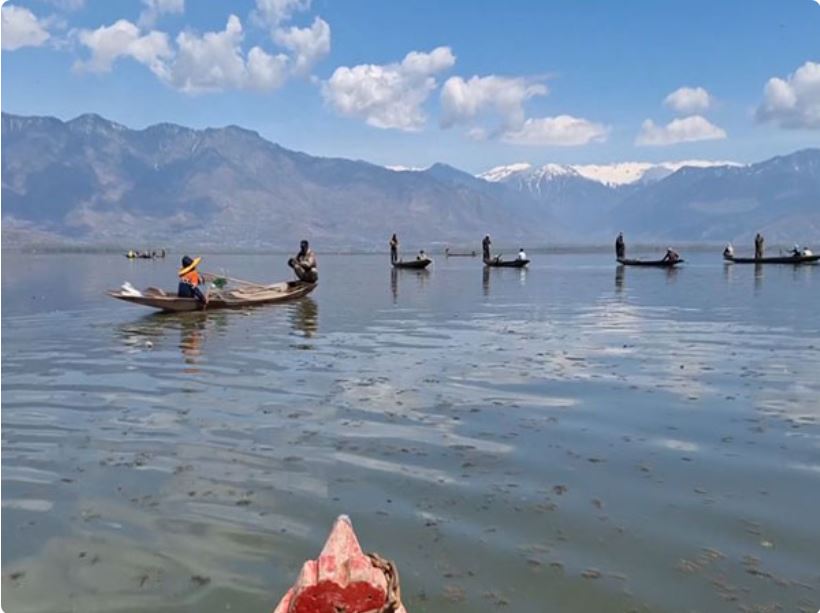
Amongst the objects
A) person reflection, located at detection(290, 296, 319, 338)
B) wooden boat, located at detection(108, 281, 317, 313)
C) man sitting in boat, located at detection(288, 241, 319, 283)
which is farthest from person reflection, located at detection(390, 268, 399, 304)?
wooden boat, located at detection(108, 281, 317, 313)

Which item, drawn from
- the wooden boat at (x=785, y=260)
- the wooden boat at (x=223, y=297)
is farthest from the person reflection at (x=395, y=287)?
the wooden boat at (x=785, y=260)

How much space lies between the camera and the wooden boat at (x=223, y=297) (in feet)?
77.6

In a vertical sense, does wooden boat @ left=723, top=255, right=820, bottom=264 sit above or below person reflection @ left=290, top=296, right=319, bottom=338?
above

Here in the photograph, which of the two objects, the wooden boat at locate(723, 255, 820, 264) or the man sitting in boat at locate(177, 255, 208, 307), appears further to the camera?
the wooden boat at locate(723, 255, 820, 264)

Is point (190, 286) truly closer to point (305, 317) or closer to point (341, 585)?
point (305, 317)

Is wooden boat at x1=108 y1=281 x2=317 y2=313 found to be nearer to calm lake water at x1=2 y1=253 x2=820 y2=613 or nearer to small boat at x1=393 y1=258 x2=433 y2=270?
calm lake water at x1=2 y1=253 x2=820 y2=613

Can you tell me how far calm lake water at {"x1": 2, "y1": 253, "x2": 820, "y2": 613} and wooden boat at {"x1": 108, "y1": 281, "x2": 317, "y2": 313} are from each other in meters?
5.36

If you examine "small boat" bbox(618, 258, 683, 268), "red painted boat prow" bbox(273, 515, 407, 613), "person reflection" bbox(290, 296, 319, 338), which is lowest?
"person reflection" bbox(290, 296, 319, 338)

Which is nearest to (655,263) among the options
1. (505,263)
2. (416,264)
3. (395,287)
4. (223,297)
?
(505,263)

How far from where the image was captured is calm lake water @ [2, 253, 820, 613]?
20.0ft

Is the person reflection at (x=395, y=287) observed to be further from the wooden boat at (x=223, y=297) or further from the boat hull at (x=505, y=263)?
the boat hull at (x=505, y=263)

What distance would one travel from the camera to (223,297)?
25594 millimetres

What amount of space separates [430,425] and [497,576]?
14.6 ft

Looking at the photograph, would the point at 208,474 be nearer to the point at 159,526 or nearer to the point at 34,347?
the point at 159,526
